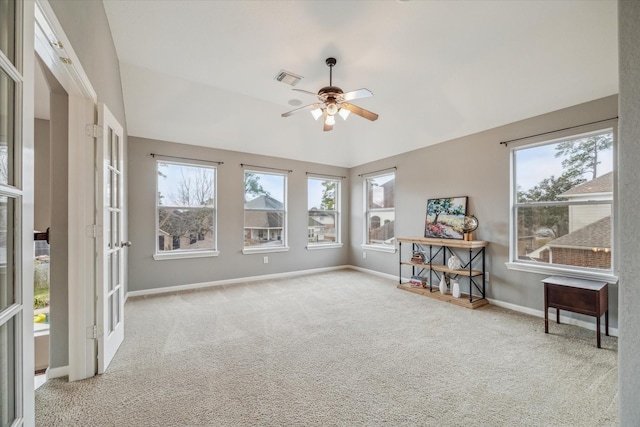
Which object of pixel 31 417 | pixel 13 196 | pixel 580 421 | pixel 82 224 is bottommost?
pixel 580 421

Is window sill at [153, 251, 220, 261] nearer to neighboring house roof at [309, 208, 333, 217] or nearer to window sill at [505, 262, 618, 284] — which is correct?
neighboring house roof at [309, 208, 333, 217]

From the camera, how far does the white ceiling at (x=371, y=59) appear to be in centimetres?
244

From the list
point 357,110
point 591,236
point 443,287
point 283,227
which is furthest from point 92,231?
point 591,236

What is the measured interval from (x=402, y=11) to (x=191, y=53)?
2212 mm

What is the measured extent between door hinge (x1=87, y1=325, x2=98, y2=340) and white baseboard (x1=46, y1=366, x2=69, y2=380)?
1.02 ft

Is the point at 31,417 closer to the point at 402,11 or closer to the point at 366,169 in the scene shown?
the point at 402,11

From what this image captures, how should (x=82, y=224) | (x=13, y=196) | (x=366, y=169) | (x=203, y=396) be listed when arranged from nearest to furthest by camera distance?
(x=13, y=196)
(x=203, y=396)
(x=82, y=224)
(x=366, y=169)

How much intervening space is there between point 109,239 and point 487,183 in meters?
4.55

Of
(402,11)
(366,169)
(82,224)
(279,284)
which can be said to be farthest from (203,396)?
(366,169)

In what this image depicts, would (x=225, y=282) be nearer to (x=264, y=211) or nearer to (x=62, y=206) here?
(x=264, y=211)

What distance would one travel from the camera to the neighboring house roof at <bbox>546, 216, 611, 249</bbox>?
3006 millimetres

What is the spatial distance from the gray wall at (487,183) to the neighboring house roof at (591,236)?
0.47 metres

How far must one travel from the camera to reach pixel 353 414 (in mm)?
1758

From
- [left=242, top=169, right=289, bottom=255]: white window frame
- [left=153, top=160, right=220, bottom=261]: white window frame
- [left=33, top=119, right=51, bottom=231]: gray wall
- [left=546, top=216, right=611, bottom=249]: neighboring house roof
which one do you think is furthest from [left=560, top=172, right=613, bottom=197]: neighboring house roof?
[left=33, top=119, right=51, bottom=231]: gray wall
